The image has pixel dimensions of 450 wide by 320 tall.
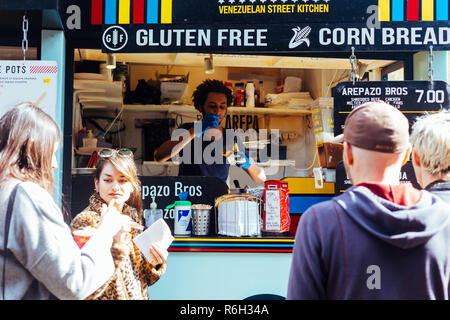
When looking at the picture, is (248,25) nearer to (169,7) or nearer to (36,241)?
(169,7)

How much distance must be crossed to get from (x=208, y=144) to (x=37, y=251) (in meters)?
3.08

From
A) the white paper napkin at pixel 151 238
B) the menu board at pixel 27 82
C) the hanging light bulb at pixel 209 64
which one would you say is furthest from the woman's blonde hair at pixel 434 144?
the hanging light bulb at pixel 209 64

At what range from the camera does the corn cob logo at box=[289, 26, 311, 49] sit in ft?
13.0

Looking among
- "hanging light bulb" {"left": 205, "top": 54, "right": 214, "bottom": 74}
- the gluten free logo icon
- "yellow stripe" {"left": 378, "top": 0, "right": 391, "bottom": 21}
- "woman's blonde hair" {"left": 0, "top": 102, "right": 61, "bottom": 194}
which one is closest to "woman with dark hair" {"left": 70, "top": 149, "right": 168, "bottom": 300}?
"woman's blonde hair" {"left": 0, "top": 102, "right": 61, "bottom": 194}

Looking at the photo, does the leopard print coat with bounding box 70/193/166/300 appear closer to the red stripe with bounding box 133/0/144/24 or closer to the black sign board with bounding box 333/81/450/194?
the red stripe with bounding box 133/0/144/24

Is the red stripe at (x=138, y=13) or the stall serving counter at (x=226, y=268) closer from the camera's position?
the stall serving counter at (x=226, y=268)

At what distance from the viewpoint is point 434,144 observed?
7.93ft

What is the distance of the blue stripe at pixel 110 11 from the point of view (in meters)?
3.95

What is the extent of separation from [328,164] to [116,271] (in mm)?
2398

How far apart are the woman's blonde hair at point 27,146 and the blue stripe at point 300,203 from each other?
2563 mm

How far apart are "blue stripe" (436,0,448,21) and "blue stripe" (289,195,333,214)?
1665 millimetres

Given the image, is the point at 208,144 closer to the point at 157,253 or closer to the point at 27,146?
the point at 157,253

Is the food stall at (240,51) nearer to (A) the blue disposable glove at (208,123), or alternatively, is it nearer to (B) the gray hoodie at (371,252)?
(A) the blue disposable glove at (208,123)

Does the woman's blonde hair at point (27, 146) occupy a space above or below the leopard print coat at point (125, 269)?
above
